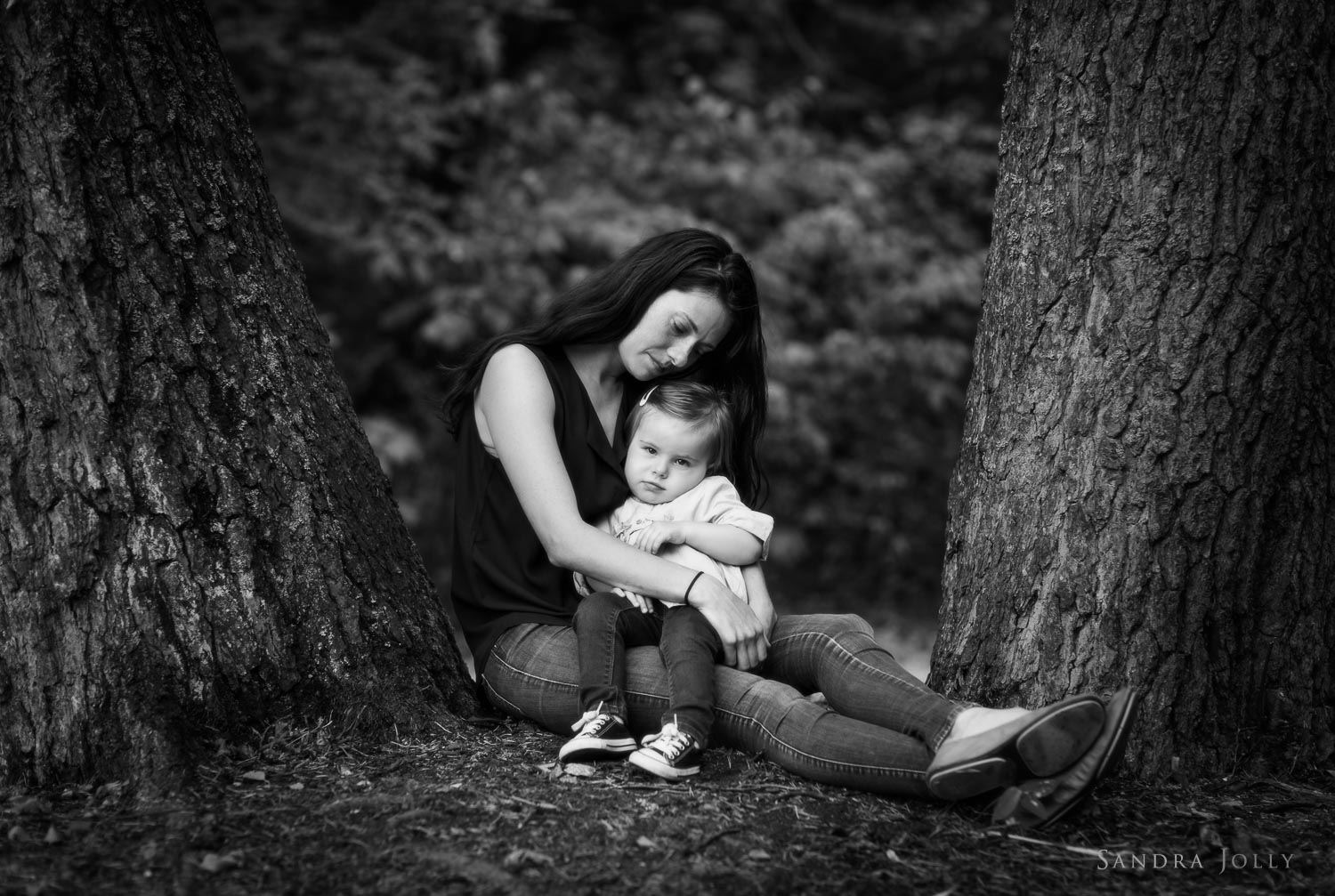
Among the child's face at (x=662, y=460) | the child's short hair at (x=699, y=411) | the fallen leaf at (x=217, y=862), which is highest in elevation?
the child's short hair at (x=699, y=411)

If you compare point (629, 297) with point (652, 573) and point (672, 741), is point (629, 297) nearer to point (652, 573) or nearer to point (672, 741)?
point (652, 573)

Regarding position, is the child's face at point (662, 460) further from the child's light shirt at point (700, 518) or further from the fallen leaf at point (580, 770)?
the fallen leaf at point (580, 770)

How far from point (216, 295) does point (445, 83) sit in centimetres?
665

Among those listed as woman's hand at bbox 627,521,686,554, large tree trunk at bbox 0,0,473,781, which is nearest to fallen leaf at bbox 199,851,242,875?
large tree trunk at bbox 0,0,473,781

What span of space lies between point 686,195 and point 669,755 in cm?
694

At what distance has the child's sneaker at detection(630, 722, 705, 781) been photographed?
8.81 feet

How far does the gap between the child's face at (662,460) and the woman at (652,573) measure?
0.22 feet

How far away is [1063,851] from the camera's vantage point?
8.24 ft

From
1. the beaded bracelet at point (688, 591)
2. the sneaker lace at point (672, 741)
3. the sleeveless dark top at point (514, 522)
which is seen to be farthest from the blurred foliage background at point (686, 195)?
the sneaker lace at point (672, 741)

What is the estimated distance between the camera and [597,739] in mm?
2768

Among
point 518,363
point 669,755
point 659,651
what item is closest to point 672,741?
point 669,755

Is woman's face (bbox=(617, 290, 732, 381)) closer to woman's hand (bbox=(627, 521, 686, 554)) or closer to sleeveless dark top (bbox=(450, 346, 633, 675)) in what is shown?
sleeveless dark top (bbox=(450, 346, 633, 675))

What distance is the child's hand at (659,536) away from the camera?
3094 mm

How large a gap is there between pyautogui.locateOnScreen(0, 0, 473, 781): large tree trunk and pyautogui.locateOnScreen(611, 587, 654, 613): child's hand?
2.27ft
